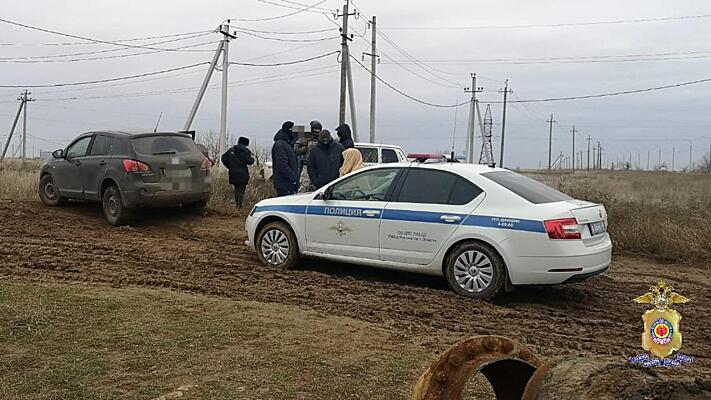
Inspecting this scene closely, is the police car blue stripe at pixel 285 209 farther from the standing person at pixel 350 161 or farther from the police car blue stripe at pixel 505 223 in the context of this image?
the standing person at pixel 350 161

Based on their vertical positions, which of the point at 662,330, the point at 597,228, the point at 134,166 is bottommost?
the point at 662,330

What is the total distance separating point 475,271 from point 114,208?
6.95 metres

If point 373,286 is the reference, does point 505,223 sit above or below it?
above

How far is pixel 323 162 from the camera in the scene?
11.7 metres

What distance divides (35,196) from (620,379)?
49.2ft

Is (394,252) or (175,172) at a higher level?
(175,172)

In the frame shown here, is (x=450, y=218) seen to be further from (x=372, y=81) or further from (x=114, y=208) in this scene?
(x=372, y=81)

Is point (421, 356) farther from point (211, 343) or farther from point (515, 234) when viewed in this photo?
point (515, 234)

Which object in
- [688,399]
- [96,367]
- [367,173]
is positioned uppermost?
[367,173]

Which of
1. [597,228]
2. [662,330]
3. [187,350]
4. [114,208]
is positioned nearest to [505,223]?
[597,228]

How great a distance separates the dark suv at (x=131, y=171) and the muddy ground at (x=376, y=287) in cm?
64

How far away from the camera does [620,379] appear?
7.67 ft

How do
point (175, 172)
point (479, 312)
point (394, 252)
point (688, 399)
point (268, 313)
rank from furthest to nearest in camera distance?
point (175, 172), point (394, 252), point (479, 312), point (268, 313), point (688, 399)

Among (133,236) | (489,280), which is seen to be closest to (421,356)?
(489,280)
